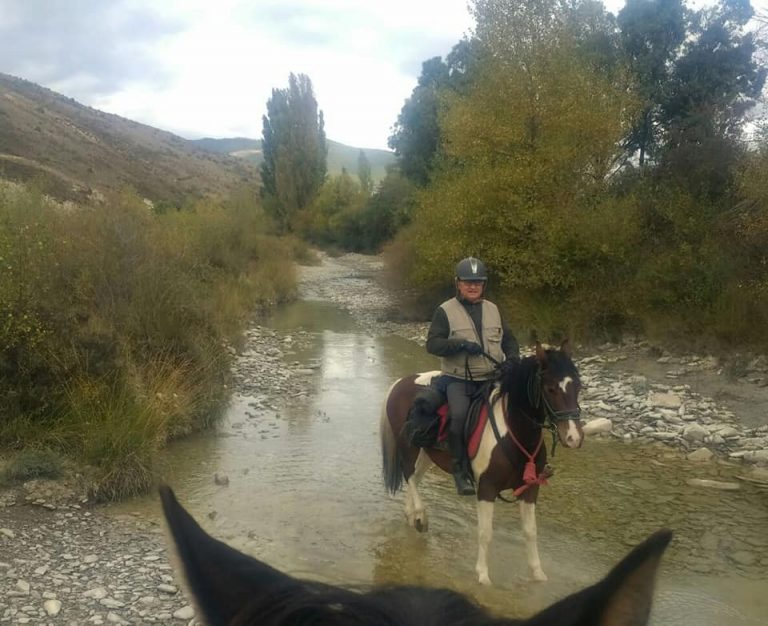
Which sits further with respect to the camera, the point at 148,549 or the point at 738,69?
the point at 738,69

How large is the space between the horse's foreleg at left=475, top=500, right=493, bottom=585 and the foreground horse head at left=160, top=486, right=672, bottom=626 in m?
4.51

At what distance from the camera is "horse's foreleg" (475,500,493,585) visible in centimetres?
559

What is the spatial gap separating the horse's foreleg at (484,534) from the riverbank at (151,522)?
1.84m

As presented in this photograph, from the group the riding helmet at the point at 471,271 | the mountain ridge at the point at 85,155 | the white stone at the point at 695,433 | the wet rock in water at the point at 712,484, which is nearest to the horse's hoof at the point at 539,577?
the riding helmet at the point at 471,271

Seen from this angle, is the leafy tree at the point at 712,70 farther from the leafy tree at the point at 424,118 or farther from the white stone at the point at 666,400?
the leafy tree at the point at 424,118

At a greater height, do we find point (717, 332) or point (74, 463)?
point (717, 332)

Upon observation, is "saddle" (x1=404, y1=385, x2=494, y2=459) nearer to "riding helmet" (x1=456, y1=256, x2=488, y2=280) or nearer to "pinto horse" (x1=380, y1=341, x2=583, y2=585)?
"pinto horse" (x1=380, y1=341, x2=583, y2=585)

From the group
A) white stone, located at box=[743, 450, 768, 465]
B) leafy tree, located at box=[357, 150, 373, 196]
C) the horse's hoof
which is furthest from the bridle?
leafy tree, located at box=[357, 150, 373, 196]

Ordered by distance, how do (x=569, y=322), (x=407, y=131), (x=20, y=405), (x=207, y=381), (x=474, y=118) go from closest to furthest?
1. (x=20, y=405)
2. (x=207, y=381)
3. (x=569, y=322)
4. (x=474, y=118)
5. (x=407, y=131)

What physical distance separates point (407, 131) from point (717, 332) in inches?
1042

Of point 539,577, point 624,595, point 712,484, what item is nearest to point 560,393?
point 539,577

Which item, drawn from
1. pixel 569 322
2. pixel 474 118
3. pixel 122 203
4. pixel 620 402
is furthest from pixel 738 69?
pixel 122 203

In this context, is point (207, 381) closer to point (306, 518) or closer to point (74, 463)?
point (74, 463)

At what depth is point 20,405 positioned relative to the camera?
25.2 feet
